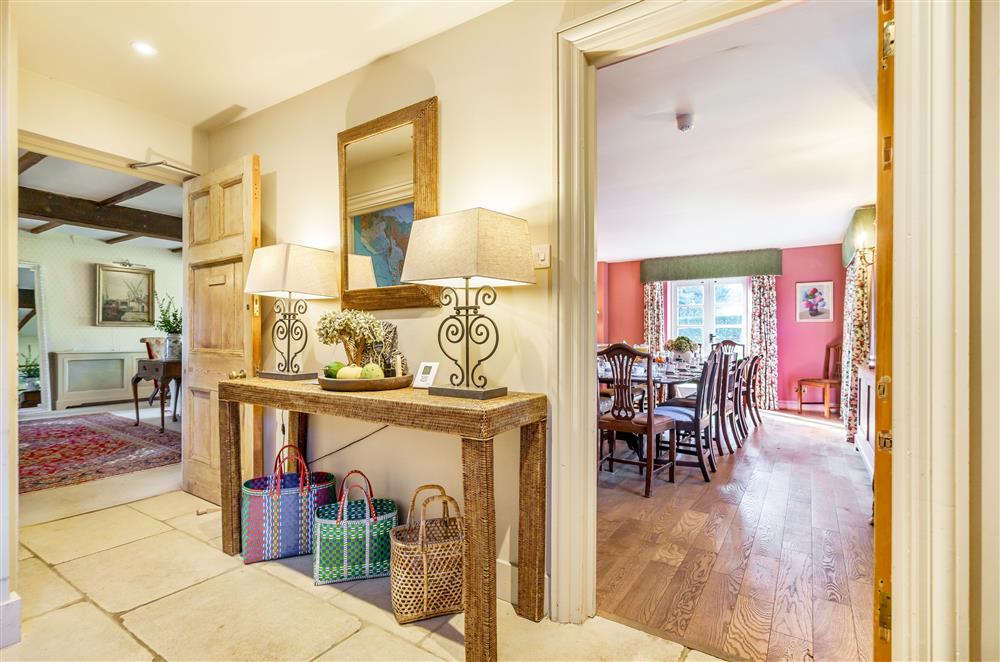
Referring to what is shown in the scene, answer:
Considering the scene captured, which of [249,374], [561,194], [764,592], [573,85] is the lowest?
[764,592]

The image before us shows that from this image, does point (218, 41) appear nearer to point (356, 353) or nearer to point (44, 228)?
point (356, 353)

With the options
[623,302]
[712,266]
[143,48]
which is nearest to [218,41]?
[143,48]

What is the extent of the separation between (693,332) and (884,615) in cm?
739

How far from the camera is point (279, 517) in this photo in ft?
7.70

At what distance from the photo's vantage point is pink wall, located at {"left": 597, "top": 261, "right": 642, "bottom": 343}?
8.59 metres

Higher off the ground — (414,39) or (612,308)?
(414,39)

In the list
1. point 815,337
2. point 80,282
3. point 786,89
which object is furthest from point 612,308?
point 80,282

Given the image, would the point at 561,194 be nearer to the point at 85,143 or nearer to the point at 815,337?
the point at 85,143

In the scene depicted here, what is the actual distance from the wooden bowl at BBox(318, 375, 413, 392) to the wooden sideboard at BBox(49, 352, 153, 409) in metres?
6.34

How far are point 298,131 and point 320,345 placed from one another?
126 centimetres

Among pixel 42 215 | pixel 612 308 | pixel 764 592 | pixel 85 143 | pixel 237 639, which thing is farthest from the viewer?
pixel 612 308

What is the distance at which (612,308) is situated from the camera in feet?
29.2

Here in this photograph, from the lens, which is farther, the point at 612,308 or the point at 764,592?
the point at 612,308

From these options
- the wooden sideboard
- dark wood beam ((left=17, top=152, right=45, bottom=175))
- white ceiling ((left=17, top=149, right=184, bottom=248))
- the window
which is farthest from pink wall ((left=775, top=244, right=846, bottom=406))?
the wooden sideboard
